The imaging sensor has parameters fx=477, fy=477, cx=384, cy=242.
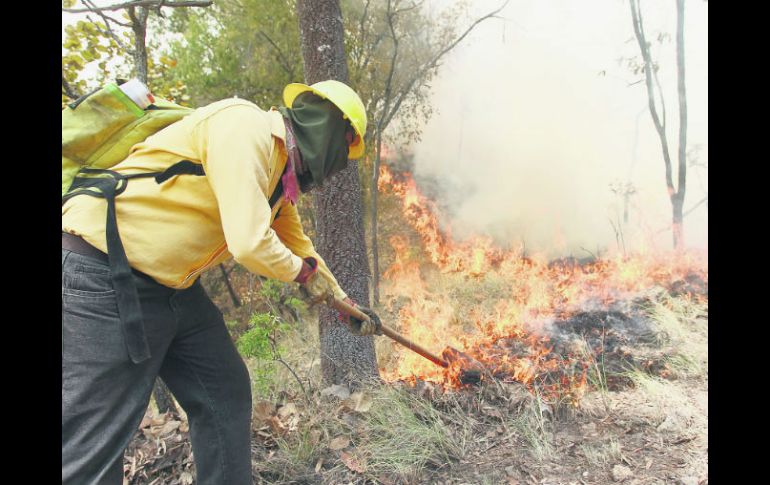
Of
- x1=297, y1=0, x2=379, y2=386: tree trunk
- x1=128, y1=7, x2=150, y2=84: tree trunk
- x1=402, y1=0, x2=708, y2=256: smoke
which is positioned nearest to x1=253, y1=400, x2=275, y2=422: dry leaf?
x1=297, y1=0, x2=379, y2=386: tree trunk

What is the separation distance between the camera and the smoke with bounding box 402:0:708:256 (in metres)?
8.80

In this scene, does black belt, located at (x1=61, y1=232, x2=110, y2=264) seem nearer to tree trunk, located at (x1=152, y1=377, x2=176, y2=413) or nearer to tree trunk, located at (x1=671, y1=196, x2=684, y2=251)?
tree trunk, located at (x1=152, y1=377, x2=176, y2=413)

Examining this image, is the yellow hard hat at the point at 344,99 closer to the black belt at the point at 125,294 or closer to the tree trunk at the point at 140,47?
the black belt at the point at 125,294

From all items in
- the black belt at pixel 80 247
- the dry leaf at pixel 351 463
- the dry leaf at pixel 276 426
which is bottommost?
the dry leaf at pixel 351 463

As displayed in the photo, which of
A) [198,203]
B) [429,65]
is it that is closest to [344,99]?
[198,203]

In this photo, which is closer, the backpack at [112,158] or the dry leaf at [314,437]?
the backpack at [112,158]

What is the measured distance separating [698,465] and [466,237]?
729 centimetres

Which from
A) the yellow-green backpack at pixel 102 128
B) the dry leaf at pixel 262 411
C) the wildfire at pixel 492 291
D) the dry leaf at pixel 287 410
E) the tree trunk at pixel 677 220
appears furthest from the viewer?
the tree trunk at pixel 677 220

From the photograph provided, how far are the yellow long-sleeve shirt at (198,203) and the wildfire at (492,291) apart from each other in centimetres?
246

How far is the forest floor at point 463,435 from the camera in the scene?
3.01 meters

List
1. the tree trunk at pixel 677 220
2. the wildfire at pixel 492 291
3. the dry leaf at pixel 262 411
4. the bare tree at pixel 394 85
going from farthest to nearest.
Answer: the tree trunk at pixel 677 220 → the bare tree at pixel 394 85 → the wildfire at pixel 492 291 → the dry leaf at pixel 262 411

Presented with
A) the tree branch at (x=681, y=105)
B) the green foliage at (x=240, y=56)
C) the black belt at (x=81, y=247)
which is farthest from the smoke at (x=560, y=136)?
the black belt at (x=81, y=247)

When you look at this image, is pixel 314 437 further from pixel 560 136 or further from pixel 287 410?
pixel 560 136
